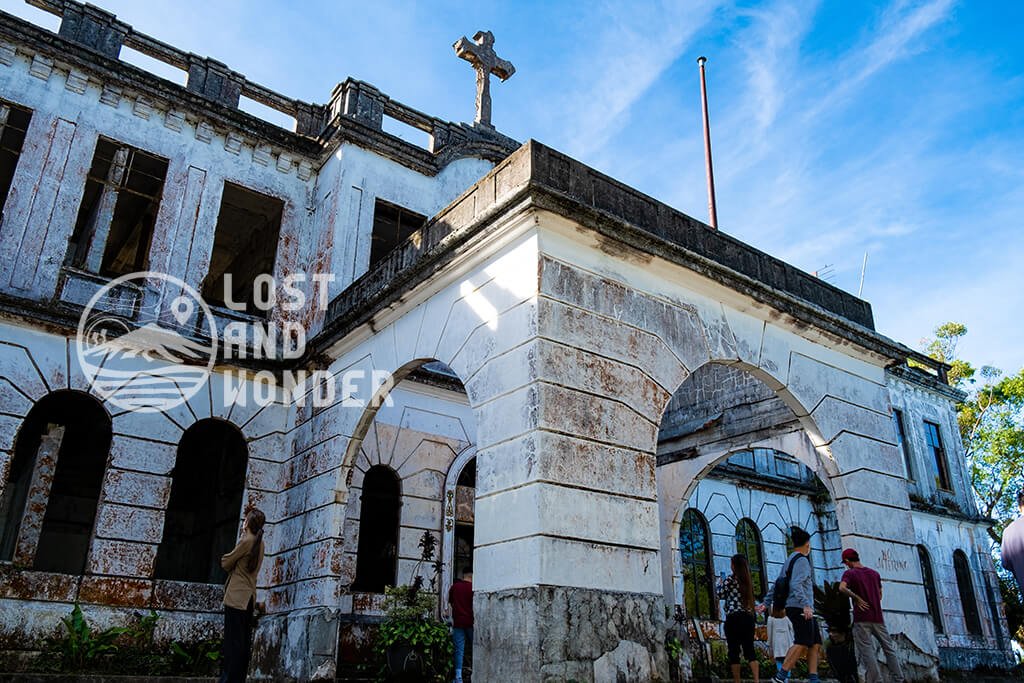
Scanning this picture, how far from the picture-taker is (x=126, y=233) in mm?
14211

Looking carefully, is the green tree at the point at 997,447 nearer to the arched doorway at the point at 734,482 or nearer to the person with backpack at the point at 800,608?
the arched doorway at the point at 734,482

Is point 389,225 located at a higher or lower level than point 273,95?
lower

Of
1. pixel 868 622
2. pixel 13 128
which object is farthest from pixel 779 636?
pixel 13 128

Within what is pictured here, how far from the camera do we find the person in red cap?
7293 millimetres

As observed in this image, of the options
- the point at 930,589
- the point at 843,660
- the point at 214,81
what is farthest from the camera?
the point at 930,589

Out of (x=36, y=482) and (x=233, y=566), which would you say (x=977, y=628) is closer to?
(x=233, y=566)

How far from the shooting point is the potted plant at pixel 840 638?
25.3 feet

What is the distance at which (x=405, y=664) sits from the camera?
816 cm

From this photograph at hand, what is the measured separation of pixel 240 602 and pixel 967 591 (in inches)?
717

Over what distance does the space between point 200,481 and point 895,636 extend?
11379 millimetres

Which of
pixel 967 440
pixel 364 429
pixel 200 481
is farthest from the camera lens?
pixel 967 440

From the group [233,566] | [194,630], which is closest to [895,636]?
[233,566]

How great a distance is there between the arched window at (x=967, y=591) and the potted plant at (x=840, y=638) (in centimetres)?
1293

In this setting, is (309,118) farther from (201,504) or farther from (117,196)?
(201,504)
